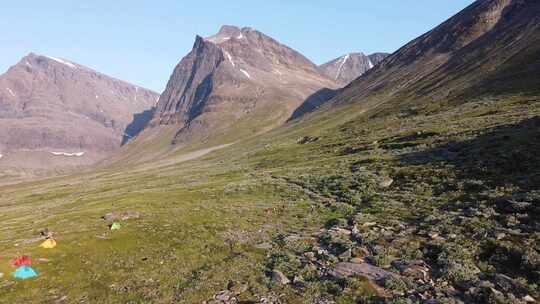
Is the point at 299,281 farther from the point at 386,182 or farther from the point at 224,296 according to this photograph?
the point at 386,182

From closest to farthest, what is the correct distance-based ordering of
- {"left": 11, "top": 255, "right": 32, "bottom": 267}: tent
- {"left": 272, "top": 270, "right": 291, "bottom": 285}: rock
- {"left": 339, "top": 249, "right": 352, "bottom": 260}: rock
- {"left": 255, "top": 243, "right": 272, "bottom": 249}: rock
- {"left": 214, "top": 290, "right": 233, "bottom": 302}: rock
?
{"left": 214, "top": 290, "right": 233, "bottom": 302}: rock, {"left": 272, "top": 270, "right": 291, "bottom": 285}: rock, {"left": 339, "top": 249, "right": 352, "bottom": 260}: rock, {"left": 11, "top": 255, "right": 32, "bottom": 267}: tent, {"left": 255, "top": 243, "right": 272, "bottom": 249}: rock

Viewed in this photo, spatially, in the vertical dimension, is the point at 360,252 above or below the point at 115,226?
above

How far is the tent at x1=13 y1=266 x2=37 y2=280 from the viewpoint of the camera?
26.4m

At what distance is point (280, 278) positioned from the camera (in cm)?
2205

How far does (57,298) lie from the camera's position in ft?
76.2

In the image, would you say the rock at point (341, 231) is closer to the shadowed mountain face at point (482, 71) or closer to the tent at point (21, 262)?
the tent at point (21, 262)

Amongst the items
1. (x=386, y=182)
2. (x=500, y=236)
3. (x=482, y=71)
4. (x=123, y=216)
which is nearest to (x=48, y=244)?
(x=123, y=216)

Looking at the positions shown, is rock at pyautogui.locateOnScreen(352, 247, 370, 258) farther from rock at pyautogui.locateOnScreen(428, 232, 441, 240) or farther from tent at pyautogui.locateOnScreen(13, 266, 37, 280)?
tent at pyautogui.locateOnScreen(13, 266, 37, 280)

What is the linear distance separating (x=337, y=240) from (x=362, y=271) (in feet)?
20.1

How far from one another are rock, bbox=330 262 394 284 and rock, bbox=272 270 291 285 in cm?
271

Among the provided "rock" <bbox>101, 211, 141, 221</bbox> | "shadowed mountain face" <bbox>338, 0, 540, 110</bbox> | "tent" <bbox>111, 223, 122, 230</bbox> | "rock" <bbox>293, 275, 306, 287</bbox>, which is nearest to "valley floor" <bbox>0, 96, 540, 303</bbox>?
"rock" <bbox>293, 275, 306, 287</bbox>

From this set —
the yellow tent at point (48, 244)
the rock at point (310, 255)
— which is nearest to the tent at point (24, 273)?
the yellow tent at point (48, 244)

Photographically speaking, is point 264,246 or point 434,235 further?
point 264,246

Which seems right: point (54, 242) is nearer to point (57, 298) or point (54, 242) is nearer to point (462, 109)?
point (57, 298)
